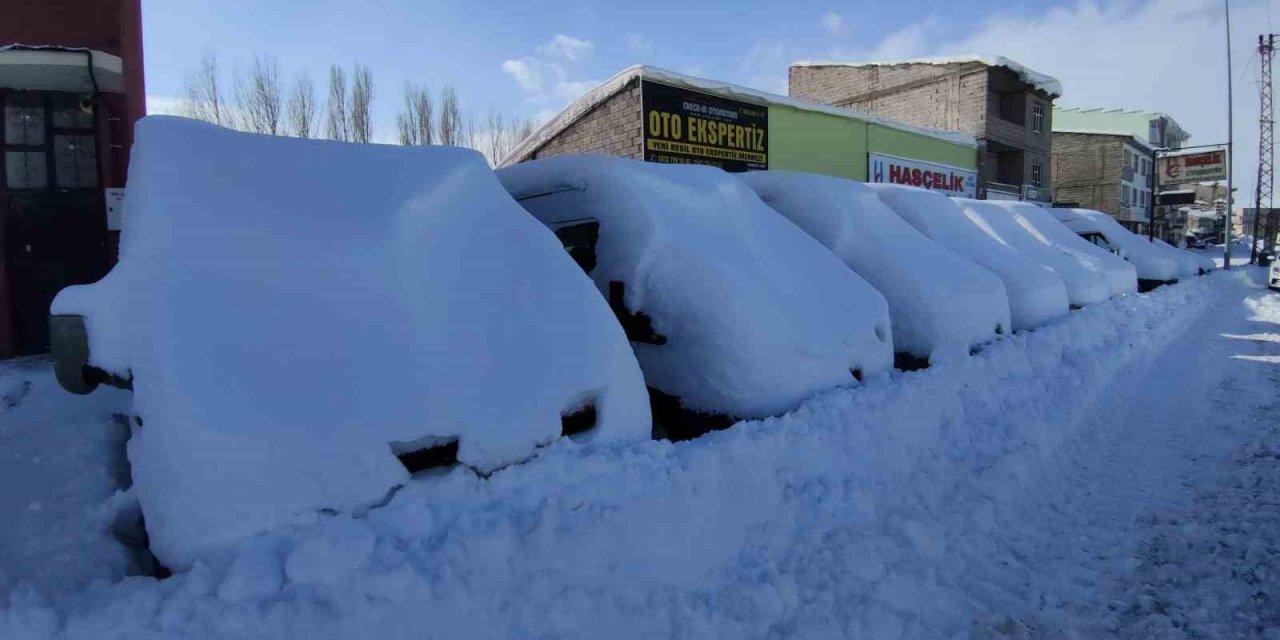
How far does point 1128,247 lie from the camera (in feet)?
39.5

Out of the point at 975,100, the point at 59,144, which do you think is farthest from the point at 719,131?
the point at 975,100

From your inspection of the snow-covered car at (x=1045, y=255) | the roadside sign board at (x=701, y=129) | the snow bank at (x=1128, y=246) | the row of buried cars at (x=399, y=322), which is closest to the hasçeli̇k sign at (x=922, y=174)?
the snow bank at (x=1128, y=246)

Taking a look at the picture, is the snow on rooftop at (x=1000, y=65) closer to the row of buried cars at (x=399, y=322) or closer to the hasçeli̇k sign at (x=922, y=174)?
the hasçeli̇k sign at (x=922, y=174)

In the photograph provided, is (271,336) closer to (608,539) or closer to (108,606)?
(108,606)

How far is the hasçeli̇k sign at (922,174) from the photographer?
1617 centimetres

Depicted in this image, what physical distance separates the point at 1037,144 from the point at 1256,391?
2168 cm

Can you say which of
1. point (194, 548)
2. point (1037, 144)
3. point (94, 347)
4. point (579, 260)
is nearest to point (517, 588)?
point (194, 548)

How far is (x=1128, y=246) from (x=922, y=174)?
6.32 m

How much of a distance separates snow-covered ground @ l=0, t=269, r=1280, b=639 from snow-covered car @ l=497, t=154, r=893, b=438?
247 millimetres

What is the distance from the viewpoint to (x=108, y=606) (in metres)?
1.63

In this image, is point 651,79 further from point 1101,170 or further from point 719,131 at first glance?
point 1101,170

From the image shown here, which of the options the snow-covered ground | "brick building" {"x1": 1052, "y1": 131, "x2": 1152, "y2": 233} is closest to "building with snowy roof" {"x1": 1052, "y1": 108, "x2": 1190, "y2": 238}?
"brick building" {"x1": 1052, "y1": 131, "x2": 1152, "y2": 233}

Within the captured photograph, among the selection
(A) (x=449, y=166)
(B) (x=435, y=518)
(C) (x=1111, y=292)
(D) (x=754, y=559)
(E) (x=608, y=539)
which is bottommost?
(D) (x=754, y=559)

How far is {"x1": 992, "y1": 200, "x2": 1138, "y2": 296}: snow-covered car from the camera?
28.9 ft
